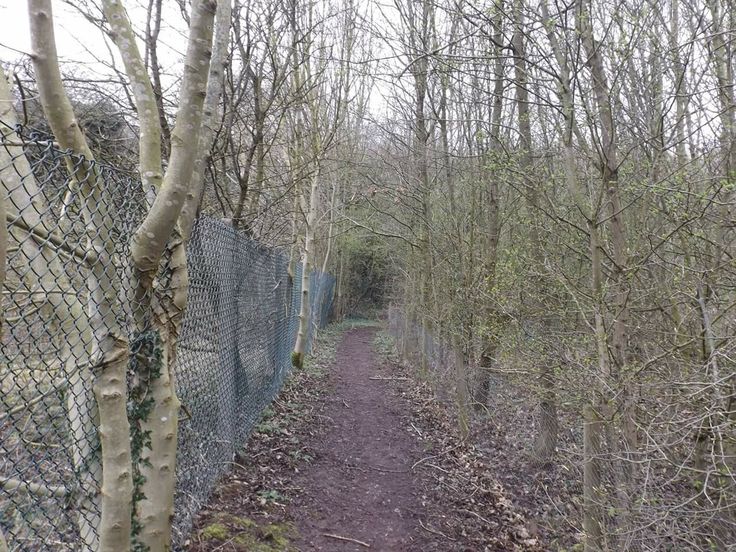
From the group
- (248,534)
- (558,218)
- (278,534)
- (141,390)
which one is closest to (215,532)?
(248,534)

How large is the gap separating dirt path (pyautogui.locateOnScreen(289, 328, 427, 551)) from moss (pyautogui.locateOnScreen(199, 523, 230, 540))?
0.62m

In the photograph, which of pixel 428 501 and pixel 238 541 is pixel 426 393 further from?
pixel 238 541

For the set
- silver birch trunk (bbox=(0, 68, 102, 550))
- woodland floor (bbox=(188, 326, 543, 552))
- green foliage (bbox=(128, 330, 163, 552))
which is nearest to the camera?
silver birch trunk (bbox=(0, 68, 102, 550))

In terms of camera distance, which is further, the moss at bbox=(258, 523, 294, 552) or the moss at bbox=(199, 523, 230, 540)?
the moss at bbox=(258, 523, 294, 552)

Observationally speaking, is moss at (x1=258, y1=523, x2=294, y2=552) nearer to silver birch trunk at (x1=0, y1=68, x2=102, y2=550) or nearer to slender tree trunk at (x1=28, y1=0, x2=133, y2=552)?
silver birch trunk at (x1=0, y1=68, x2=102, y2=550)

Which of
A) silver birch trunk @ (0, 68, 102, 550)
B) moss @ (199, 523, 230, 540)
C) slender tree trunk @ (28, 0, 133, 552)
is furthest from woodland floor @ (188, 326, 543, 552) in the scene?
slender tree trunk @ (28, 0, 133, 552)

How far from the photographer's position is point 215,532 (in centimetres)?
341

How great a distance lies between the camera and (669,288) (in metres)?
4.34

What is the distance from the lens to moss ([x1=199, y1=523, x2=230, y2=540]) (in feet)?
11.0

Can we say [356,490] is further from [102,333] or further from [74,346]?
[102,333]

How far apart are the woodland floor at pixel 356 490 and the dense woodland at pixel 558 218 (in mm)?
639

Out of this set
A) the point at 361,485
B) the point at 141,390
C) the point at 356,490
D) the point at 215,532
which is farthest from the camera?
the point at 361,485

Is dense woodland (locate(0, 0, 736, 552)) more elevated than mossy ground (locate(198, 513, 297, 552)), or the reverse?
dense woodland (locate(0, 0, 736, 552))

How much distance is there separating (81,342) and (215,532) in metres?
1.84
